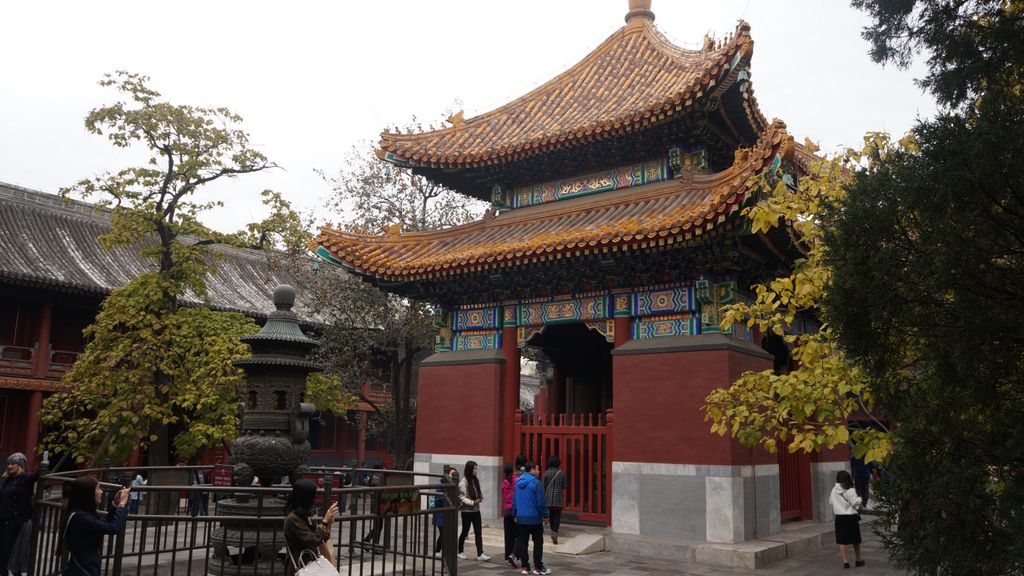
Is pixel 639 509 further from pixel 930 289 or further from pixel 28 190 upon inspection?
pixel 28 190

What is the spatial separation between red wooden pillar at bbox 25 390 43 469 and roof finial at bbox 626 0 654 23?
18421mm

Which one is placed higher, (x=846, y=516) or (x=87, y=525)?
(x=87, y=525)

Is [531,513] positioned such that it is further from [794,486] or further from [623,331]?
[794,486]

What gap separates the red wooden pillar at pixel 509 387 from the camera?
12695mm

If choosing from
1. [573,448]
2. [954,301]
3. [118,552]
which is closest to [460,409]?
[573,448]

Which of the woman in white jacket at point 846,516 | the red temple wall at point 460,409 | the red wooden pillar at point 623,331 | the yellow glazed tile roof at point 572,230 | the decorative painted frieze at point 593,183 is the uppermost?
the decorative painted frieze at point 593,183

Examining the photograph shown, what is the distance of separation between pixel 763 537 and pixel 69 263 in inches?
818

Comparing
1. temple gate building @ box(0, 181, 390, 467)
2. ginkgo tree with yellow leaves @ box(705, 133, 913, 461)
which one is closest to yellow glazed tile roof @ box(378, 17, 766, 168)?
ginkgo tree with yellow leaves @ box(705, 133, 913, 461)

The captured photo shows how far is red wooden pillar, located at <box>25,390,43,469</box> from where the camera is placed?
20.5 metres

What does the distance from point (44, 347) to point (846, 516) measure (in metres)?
21.1

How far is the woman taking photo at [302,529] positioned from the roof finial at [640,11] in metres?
14.1

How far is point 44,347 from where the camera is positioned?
69.9 ft

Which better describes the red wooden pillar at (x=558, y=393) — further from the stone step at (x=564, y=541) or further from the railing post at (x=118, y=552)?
the railing post at (x=118, y=552)

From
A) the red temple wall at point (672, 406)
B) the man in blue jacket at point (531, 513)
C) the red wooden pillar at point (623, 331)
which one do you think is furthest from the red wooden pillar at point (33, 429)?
the red temple wall at point (672, 406)
